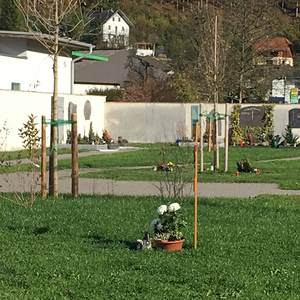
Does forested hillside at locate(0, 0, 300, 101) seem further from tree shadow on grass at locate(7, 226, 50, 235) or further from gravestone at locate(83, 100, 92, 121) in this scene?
tree shadow on grass at locate(7, 226, 50, 235)

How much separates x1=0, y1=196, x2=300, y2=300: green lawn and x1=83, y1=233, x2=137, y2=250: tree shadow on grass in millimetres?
12

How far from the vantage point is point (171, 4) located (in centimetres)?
8844

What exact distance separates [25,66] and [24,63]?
17cm

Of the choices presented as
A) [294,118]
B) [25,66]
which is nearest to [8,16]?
[25,66]

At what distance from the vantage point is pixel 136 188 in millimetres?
16797

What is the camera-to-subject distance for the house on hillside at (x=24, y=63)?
32.9 meters

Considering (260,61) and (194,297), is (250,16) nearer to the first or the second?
(260,61)

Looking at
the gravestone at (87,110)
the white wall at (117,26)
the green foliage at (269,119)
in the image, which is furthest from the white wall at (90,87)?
the white wall at (117,26)

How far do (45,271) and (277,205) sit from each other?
21.2 feet

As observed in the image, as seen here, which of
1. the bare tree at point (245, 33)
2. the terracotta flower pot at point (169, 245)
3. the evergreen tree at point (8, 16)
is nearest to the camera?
the terracotta flower pot at point (169, 245)

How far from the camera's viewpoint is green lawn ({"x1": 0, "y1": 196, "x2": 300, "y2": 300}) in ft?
22.9

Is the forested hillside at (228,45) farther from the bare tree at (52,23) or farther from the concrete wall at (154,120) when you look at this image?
the bare tree at (52,23)

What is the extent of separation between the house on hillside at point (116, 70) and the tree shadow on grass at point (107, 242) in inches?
1844

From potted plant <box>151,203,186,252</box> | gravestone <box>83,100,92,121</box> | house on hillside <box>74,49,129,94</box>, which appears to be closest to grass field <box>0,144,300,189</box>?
gravestone <box>83,100,92,121</box>
